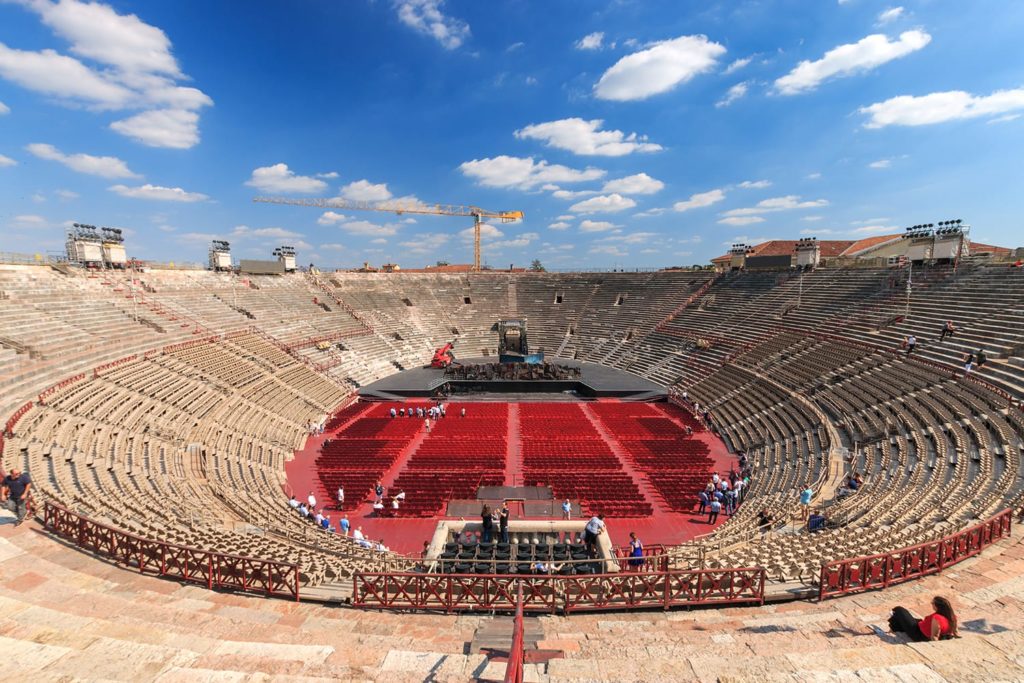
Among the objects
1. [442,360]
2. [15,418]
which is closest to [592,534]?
[15,418]

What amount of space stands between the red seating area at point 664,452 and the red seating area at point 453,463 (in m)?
7.26

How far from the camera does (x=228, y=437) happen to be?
2388cm

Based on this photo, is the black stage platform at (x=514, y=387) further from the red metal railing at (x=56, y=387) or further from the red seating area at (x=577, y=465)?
the red metal railing at (x=56, y=387)

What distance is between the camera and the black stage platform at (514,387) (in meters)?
38.7

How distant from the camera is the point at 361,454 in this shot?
2559 centimetres

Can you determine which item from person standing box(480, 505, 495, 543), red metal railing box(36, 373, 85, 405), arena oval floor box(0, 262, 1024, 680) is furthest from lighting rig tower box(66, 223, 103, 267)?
person standing box(480, 505, 495, 543)

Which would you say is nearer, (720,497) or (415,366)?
(720,497)

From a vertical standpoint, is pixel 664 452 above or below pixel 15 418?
below

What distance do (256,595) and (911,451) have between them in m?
22.3

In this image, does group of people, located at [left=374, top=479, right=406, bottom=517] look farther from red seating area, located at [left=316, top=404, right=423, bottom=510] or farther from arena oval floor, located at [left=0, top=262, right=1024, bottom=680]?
arena oval floor, located at [left=0, top=262, right=1024, bottom=680]

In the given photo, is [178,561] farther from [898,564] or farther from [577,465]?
[577,465]

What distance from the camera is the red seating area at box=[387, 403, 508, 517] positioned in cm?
2050

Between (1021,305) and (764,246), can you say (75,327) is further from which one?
(764,246)

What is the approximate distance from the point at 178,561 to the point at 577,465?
Result: 17800mm
